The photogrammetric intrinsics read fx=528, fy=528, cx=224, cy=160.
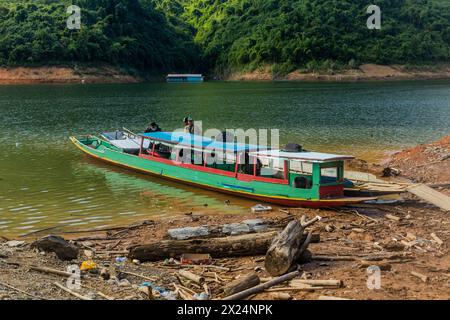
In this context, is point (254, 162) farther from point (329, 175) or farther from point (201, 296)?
point (201, 296)

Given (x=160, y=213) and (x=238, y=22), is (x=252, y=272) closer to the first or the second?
(x=160, y=213)

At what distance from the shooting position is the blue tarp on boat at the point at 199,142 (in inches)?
814

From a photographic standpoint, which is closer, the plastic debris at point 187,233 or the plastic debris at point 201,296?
the plastic debris at point 201,296

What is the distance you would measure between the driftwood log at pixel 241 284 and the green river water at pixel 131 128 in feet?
25.6

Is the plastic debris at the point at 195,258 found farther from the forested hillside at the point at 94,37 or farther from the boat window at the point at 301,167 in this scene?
the forested hillside at the point at 94,37

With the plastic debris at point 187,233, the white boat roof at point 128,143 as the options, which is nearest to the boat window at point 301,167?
the plastic debris at point 187,233

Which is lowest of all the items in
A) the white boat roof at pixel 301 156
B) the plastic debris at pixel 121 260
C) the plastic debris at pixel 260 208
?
the plastic debris at pixel 260 208

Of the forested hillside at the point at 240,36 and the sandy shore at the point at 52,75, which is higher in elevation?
the forested hillside at the point at 240,36

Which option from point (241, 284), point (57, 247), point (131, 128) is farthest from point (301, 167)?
point (131, 128)

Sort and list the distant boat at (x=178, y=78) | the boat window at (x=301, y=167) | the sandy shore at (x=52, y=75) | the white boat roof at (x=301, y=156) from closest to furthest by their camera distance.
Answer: the white boat roof at (x=301, y=156) < the boat window at (x=301, y=167) < the sandy shore at (x=52, y=75) < the distant boat at (x=178, y=78)

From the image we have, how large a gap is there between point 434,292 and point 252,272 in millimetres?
3666

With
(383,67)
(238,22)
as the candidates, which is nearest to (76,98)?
(383,67)

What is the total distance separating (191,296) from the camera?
10.0 m

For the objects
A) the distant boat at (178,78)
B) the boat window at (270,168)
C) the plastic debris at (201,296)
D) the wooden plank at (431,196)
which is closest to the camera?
the plastic debris at (201,296)
